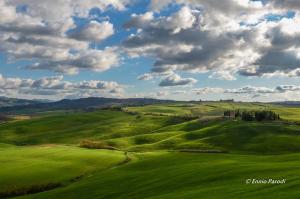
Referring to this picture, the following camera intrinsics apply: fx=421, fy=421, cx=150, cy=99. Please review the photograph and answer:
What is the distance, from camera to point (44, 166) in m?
88.3

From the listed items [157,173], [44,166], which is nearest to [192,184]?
[157,173]

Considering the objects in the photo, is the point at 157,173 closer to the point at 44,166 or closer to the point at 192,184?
the point at 192,184

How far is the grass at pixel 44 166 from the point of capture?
246 feet

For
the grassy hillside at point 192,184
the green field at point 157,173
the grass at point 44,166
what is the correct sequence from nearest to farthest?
1. the grassy hillside at point 192,184
2. the green field at point 157,173
3. the grass at point 44,166

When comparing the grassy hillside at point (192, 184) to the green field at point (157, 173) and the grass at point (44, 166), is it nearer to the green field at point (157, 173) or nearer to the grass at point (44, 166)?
the green field at point (157, 173)

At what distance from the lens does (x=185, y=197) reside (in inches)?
1813

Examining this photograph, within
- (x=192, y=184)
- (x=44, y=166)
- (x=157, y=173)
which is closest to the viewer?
(x=192, y=184)

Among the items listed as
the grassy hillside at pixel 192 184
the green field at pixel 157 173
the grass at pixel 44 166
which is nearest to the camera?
the grassy hillside at pixel 192 184

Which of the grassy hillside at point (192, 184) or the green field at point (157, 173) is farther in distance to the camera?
the green field at point (157, 173)

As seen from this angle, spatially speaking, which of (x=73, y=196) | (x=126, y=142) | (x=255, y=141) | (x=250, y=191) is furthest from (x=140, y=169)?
(x=126, y=142)

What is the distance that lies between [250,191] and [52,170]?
51745mm

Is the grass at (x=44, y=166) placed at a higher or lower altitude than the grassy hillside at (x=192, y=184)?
lower

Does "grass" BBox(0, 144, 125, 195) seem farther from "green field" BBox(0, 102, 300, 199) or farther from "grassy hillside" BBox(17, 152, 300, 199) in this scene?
"grassy hillside" BBox(17, 152, 300, 199)

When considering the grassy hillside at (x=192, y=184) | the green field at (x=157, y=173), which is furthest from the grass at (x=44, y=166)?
the grassy hillside at (x=192, y=184)
